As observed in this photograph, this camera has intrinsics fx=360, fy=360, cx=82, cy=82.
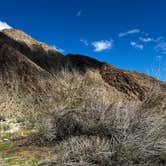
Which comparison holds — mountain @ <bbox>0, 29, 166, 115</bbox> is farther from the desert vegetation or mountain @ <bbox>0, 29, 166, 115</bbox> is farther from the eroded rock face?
the desert vegetation

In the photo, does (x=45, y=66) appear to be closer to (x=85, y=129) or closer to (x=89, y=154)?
(x=85, y=129)

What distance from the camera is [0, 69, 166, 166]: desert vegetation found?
8328 mm

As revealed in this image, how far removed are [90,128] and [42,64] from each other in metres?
61.9

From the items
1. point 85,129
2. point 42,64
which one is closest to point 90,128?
point 85,129

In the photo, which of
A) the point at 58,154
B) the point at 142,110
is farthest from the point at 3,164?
the point at 142,110

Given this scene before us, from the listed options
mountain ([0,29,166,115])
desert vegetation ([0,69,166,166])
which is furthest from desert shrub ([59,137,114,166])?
mountain ([0,29,166,115])

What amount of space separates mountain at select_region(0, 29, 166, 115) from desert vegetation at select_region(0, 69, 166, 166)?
43.8 meters

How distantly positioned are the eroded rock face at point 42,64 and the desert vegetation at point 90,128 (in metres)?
45.1

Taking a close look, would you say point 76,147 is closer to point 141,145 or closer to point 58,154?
point 58,154

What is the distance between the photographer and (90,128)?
34.1ft

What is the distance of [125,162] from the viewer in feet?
27.1

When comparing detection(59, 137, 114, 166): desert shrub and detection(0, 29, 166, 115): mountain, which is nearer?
detection(59, 137, 114, 166): desert shrub

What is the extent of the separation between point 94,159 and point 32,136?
171 inches

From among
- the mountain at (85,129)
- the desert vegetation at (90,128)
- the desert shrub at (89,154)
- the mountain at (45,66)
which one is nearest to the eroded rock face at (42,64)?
the mountain at (45,66)
